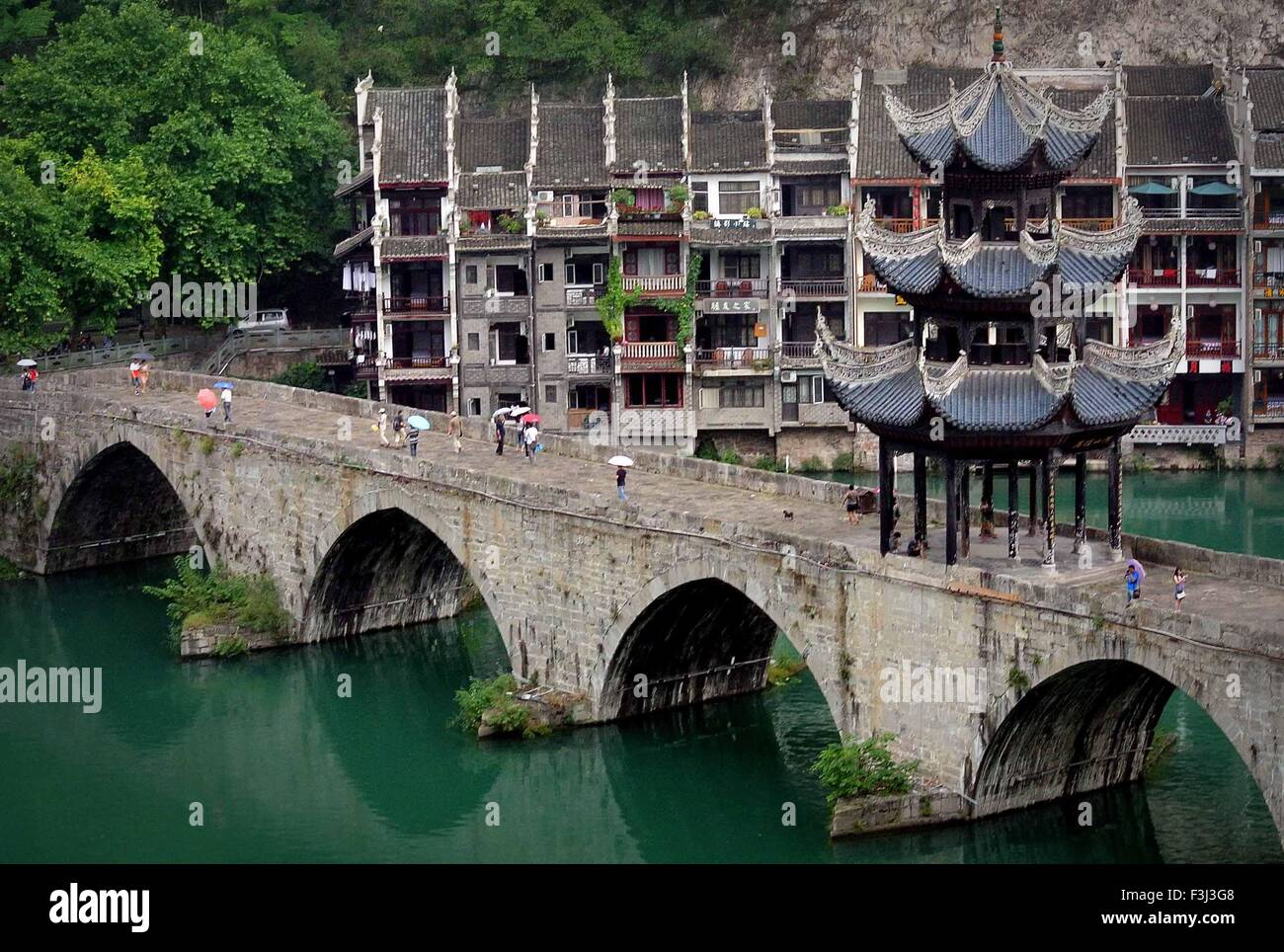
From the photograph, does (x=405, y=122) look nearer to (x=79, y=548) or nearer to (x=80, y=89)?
(x=80, y=89)

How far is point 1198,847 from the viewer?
63781 millimetres

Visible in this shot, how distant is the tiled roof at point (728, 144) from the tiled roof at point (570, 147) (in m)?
3.70

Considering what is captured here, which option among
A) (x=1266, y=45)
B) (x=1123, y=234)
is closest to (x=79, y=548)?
(x=1123, y=234)

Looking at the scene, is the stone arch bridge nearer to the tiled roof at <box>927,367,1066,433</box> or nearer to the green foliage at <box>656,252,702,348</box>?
the tiled roof at <box>927,367,1066,433</box>

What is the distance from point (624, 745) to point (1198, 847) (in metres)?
16.6

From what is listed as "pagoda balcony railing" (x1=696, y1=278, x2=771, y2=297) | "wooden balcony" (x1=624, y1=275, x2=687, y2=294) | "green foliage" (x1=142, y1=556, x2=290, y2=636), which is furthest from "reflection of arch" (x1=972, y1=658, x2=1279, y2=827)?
"pagoda balcony railing" (x1=696, y1=278, x2=771, y2=297)

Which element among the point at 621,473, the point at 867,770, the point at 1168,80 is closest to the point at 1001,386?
the point at 867,770

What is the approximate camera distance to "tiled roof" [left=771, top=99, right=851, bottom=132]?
10888cm

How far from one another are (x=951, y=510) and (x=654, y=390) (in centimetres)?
4555

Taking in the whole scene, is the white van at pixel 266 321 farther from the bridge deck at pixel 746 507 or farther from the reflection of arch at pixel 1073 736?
the reflection of arch at pixel 1073 736

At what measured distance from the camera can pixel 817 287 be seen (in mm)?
107812

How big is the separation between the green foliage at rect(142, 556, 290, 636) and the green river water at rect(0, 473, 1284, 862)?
1.30m

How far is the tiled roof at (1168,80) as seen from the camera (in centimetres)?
11131

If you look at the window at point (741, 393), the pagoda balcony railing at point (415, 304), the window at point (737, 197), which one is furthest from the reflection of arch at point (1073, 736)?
the pagoda balcony railing at point (415, 304)
